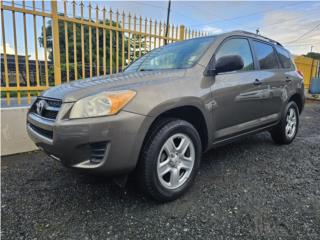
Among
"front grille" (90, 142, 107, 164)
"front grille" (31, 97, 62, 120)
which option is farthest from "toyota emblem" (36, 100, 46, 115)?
"front grille" (90, 142, 107, 164)

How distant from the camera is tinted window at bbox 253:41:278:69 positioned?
336 cm

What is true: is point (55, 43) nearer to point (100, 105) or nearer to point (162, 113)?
point (100, 105)

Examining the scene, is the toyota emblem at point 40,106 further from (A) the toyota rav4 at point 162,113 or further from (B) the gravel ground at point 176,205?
(B) the gravel ground at point 176,205

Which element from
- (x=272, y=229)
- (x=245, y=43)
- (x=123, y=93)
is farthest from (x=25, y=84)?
(x=272, y=229)

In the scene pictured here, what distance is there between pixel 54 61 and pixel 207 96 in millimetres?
2850

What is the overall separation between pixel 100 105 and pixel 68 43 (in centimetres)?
284

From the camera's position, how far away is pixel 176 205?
2.15 m

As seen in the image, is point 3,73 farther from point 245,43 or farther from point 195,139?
point 245,43

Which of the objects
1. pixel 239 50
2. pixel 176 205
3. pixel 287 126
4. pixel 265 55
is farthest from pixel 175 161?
pixel 287 126

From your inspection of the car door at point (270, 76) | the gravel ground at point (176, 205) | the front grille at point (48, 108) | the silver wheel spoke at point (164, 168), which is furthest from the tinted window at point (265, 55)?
the front grille at point (48, 108)

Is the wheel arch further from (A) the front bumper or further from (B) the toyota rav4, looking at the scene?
(A) the front bumper

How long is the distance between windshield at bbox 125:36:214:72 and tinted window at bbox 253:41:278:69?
0.96 m

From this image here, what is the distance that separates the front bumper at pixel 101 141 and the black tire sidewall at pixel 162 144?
5.9 inches

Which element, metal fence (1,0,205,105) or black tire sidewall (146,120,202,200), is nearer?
black tire sidewall (146,120,202,200)
